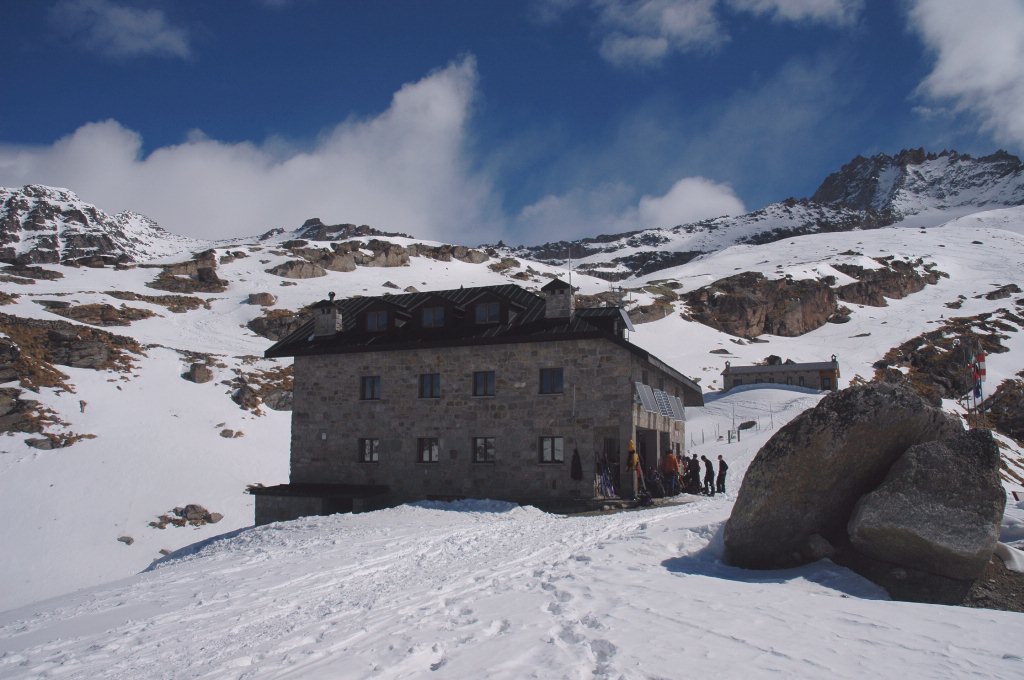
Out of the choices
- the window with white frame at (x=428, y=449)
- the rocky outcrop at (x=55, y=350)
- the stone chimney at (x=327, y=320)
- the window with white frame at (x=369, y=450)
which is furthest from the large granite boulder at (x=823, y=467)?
the rocky outcrop at (x=55, y=350)

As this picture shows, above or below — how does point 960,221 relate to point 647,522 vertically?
above

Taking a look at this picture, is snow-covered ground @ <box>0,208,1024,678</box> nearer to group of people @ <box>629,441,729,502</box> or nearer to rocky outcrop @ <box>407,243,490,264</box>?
group of people @ <box>629,441,729,502</box>

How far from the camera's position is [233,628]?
6777mm

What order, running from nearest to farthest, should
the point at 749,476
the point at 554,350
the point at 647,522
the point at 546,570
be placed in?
the point at 546,570 < the point at 749,476 < the point at 647,522 < the point at 554,350

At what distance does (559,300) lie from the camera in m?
22.9

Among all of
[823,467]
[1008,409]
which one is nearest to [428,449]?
[823,467]

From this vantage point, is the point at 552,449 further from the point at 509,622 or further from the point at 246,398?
the point at 246,398

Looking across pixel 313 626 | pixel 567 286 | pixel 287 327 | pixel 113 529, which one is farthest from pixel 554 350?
pixel 287 327

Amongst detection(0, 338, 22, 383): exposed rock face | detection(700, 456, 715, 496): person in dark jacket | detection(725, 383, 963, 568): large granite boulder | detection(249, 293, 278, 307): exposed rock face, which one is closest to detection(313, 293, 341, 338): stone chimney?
detection(700, 456, 715, 496): person in dark jacket

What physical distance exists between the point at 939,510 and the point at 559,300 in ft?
50.5

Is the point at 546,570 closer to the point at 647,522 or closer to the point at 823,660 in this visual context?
the point at 823,660

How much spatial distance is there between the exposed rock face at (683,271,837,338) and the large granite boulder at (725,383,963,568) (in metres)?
76.5

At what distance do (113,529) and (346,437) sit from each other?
10280 millimetres

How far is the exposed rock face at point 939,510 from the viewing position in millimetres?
8258
